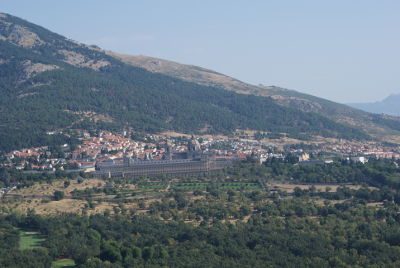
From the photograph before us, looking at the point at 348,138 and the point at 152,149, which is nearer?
the point at 152,149

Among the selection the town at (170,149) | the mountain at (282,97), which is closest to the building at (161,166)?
the town at (170,149)

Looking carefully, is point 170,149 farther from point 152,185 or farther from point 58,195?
point 58,195

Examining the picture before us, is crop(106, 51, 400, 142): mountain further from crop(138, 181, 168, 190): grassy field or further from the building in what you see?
crop(138, 181, 168, 190): grassy field

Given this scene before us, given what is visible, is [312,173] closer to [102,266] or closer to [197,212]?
[197,212]

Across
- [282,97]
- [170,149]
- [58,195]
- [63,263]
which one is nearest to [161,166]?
[170,149]

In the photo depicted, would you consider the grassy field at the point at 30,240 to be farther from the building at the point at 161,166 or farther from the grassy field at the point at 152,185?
the building at the point at 161,166

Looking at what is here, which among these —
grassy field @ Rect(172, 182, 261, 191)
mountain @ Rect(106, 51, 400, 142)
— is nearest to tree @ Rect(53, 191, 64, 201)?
grassy field @ Rect(172, 182, 261, 191)

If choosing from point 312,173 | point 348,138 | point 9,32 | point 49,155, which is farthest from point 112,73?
point 312,173
